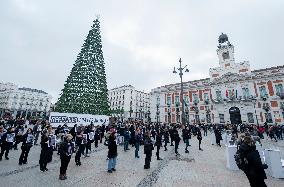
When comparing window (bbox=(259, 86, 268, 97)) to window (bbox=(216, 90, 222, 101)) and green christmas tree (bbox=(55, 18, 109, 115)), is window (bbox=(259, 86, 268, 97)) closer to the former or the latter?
window (bbox=(216, 90, 222, 101))

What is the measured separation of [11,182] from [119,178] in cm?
347

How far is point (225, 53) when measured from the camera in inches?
1775

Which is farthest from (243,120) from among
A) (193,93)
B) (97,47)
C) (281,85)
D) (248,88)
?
(97,47)

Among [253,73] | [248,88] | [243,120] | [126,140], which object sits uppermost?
[253,73]

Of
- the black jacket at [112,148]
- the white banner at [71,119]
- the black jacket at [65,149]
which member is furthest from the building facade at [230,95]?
the black jacket at [65,149]

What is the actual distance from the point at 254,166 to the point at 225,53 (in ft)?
152

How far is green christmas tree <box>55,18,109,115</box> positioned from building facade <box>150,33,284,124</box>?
63.7 feet

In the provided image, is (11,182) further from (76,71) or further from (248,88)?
(248,88)

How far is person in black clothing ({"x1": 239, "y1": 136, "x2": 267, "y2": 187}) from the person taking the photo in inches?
160

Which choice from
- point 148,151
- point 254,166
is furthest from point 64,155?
point 254,166

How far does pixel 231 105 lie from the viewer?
4138cm

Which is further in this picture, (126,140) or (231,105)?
(231,105)

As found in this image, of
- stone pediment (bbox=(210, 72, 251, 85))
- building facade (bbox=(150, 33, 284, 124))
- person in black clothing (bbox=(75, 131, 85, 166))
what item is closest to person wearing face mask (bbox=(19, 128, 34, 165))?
person in black clothing (bbox=(75, 131, 85, 166))

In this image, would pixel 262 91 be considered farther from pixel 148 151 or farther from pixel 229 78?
pixel 148 151
